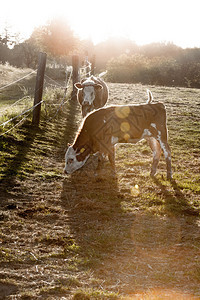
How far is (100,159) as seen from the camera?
25.9 ft

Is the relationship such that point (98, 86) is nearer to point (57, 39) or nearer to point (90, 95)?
point (90, 95)

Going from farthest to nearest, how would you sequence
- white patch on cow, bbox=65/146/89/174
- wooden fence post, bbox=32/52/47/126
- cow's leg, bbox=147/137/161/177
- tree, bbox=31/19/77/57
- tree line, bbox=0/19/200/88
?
1. tree, bbox=31/19/77/57
2. tree line, bbox=0/19/200/88
3. wooden fence post, bbox=32/52/47/126
4. cow's leg, bbox=147/137/161/177
5. white patch on cow, bbox=65/146/89/174

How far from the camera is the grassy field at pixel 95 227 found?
3.62 metres

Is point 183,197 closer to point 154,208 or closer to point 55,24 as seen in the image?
point 154,208

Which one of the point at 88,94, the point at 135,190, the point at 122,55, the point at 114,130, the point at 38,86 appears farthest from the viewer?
the point at 122,55

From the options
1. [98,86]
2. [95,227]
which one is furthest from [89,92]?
[95,227]

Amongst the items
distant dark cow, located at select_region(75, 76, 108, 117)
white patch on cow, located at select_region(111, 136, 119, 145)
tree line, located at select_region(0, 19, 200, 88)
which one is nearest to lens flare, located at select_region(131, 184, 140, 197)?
white patch on cow, located at select_region(111, 136, 119, 145)

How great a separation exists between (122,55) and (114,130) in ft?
122

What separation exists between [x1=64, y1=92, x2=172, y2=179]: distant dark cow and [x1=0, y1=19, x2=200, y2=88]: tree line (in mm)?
21710

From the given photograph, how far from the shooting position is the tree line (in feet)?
117

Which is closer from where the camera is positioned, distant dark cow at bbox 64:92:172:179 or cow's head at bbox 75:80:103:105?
distant dark cow at bbox 64:92:172:179

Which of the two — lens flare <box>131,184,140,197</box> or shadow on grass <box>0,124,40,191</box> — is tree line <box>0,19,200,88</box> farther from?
lens flare <box>131,184,140,197</box>

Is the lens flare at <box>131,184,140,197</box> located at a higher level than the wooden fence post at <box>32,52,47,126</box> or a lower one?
lower

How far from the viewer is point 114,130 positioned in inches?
278
